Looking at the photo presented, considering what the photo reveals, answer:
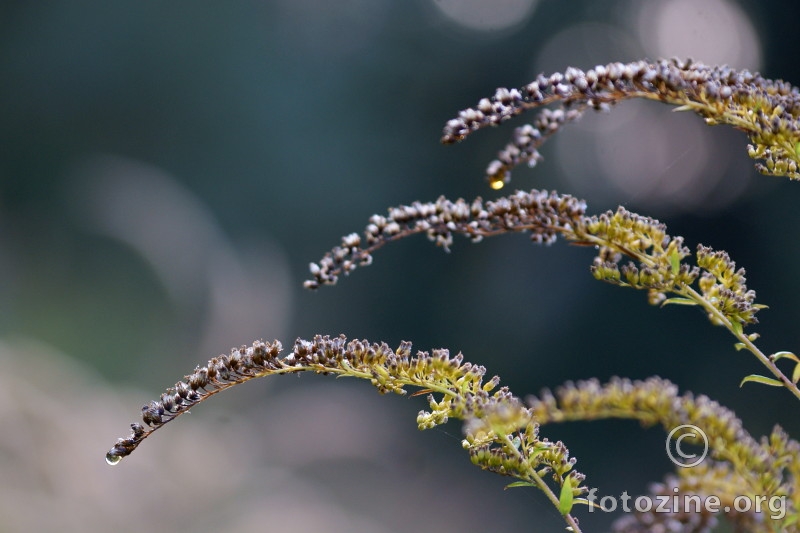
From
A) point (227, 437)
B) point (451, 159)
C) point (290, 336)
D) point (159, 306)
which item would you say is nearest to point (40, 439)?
point (227, 437)

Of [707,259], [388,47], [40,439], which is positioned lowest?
[707,259]

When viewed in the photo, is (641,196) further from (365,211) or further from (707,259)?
(707,259)

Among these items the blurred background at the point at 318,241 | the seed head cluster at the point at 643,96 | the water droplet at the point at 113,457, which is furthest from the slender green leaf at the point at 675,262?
the blurred background at the point at 318,241

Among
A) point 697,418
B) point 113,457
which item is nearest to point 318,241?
point 113,457

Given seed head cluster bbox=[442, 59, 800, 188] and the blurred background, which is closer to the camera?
seed head cluster bbox=[442, 59, 800, 188]

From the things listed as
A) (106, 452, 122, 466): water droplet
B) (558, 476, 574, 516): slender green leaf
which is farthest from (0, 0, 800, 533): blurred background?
(558, 476, 574, 516): slender green leaf

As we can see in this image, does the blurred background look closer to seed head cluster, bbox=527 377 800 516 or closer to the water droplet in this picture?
the water droplet

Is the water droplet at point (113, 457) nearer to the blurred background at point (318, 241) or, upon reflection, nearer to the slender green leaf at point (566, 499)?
the slender green leaf at point (566, 499)
